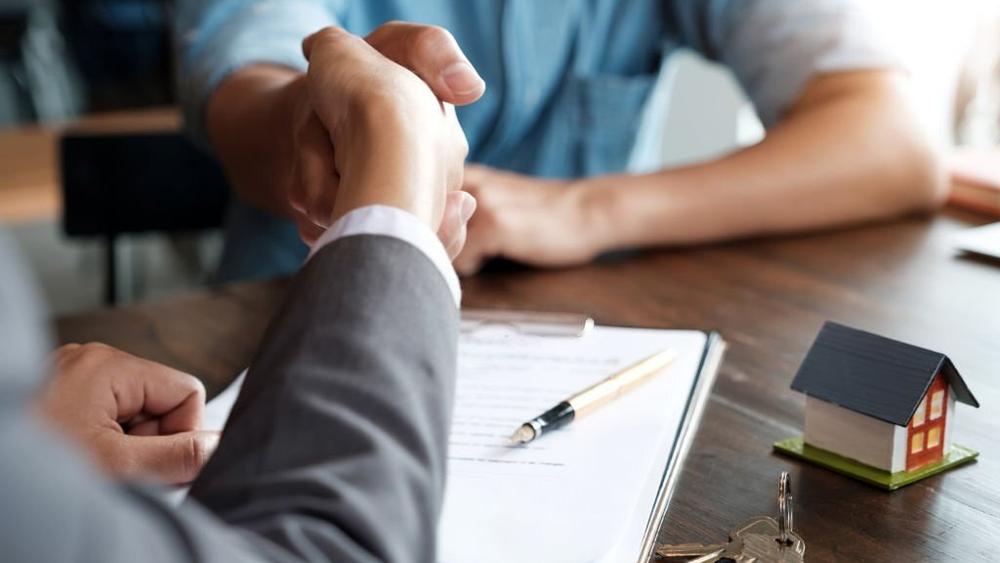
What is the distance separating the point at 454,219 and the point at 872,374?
0.24 m

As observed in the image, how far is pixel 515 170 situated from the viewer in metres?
1.37

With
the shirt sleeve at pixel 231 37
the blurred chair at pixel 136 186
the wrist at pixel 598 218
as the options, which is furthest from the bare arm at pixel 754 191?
the blurred chair at pixel 136 186

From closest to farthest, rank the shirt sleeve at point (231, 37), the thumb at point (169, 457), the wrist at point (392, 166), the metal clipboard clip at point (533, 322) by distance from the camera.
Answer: the wrist at point (392, 166) → the thumb at point (169, 457) → the metal clipboard clip at point (533, 322) → the shirt sleeve at point (231, 37)

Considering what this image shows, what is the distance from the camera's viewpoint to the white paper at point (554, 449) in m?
0.52

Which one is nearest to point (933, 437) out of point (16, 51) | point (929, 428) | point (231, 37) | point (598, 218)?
point (929, 428)

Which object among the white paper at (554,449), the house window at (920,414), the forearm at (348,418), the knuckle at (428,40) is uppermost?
the knuckle at (428,40)

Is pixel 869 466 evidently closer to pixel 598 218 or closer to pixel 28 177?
pixel 598 218

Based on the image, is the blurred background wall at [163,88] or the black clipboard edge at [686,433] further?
the blurred background wall at [163,88]

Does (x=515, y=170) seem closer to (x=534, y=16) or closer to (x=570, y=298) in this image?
(x=534, y=16)

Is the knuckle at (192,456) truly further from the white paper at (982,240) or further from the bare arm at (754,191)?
the white paper at (982,240)

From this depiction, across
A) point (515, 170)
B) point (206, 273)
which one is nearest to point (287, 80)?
point (515, 170)

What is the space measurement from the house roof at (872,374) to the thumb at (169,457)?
320mm

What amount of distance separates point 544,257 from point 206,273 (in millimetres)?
2803

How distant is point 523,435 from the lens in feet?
2.03
